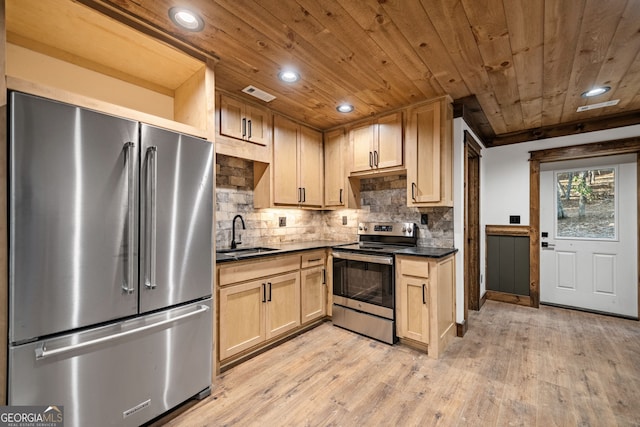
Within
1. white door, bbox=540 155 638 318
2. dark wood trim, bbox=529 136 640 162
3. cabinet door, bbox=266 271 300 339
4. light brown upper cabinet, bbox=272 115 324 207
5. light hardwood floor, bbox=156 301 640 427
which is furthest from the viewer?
white door, bbox=540 155 638 318

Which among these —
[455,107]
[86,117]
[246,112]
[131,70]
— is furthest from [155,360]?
[455,107]

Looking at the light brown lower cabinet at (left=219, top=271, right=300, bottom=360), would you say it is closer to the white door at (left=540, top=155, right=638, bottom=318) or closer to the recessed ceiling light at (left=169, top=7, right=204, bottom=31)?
the recessed ceiling light at (left=169, top=7, right=204, bottom=31)

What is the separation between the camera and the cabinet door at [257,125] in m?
2.82

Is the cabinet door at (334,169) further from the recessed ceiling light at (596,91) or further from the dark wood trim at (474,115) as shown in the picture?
the recessed ceiling light at (596,91)

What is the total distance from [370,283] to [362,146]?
1.63 meters

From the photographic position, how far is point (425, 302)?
2564 mm

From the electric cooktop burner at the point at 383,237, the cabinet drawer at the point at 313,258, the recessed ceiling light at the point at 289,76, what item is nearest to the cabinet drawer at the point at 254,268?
the cabinet drawer at the point at 313,258

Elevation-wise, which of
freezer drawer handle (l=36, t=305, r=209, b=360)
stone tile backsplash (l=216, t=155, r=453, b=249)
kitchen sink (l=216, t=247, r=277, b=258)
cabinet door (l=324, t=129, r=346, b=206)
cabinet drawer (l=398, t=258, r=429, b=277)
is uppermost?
cabinet door (l=324, t=129, r=346, b=206)

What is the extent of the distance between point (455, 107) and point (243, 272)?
2707 mm

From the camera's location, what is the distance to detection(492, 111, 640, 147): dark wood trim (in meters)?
3.29

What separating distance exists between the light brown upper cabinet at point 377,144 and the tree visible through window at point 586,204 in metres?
2.63

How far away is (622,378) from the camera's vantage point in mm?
2189

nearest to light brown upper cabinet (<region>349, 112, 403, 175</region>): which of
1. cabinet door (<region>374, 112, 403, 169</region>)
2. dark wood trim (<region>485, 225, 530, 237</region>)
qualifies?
cabinet door (<region>374, 112, 403, 169</region>)

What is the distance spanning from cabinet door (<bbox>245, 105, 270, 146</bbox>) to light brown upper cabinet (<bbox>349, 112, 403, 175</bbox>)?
3.64ft
